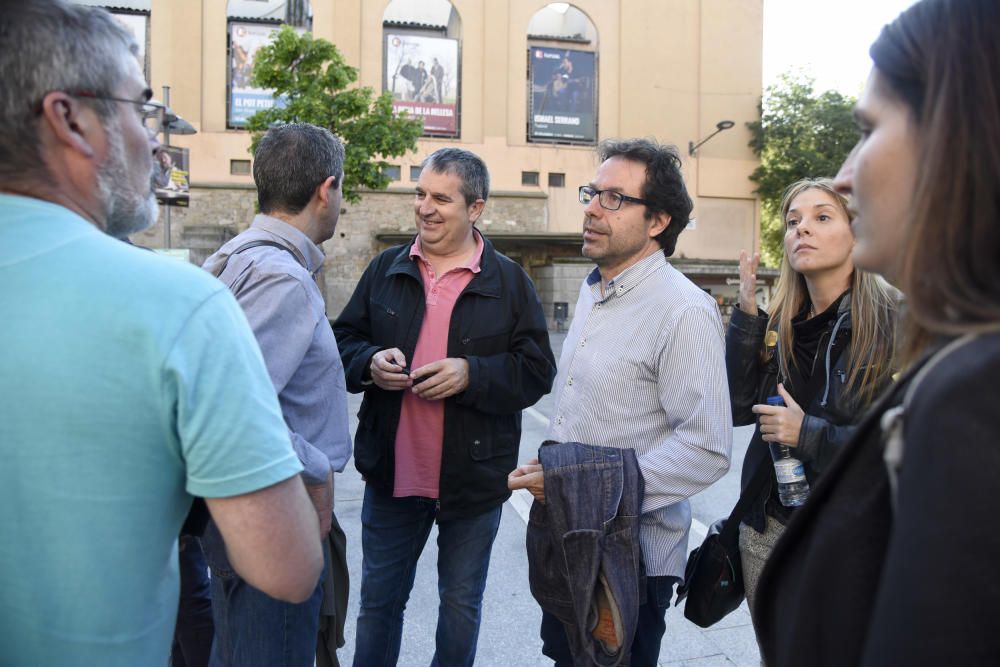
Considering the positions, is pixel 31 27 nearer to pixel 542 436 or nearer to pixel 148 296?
pixel 148 296

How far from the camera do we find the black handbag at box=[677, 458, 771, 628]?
7.71 ft

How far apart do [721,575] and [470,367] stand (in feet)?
3.67

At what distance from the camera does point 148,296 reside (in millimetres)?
1076

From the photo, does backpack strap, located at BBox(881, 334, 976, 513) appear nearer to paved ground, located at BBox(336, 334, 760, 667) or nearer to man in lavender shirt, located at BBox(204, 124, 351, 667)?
man in lavender shirt, located at BBox(204, 124, 351, 667)

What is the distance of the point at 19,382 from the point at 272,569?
0.46m

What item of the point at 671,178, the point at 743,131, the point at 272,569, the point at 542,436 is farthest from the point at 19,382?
the point at 743,131

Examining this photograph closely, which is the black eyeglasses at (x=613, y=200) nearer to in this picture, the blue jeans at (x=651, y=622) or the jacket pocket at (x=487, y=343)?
the jacket pocket at (x=487, y=343)

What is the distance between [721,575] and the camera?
2.36 meters

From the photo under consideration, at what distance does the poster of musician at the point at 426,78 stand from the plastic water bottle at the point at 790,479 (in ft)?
87.0

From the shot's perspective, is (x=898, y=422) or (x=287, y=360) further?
(x=287, y=360)

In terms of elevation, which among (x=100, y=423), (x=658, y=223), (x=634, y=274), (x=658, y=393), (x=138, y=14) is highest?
(x=138, y=14)

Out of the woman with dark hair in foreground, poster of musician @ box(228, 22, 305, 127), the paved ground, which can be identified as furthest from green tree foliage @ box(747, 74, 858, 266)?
the woman with dark hair in foreground

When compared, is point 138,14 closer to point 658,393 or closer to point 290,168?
point 290,168

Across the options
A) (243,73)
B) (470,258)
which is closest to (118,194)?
(470,258)
